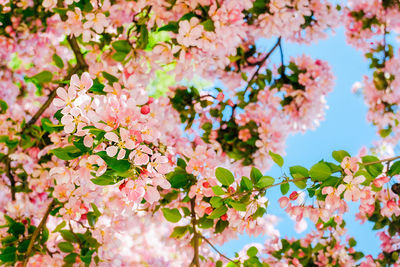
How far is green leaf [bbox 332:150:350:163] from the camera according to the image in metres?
1.25

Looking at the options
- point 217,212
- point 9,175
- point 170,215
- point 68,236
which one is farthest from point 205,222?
point 9,175

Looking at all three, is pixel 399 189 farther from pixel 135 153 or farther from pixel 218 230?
pixel 135 153

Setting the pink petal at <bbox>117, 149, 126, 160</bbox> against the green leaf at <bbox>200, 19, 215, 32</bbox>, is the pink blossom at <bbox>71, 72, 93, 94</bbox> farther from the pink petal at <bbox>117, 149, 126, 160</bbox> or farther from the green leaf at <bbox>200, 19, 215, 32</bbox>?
the green leaf at <bbox>200, 19, 215, 32</bbox>

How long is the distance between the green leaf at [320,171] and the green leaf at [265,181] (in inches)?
5.6

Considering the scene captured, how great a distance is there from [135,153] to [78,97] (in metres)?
0.26

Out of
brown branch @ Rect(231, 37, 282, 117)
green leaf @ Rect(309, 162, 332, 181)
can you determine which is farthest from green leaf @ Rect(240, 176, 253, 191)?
brown branch @ Rect(231, 37, 282, 117)

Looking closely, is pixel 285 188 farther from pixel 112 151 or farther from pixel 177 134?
pixel 177 134

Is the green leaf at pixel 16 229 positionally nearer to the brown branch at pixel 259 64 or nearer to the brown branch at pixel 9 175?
the brown branch at pixel 9 175

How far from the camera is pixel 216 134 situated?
2852 millimetres

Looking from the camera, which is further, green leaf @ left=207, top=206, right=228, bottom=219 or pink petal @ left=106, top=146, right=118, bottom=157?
green leaf @ left=207, top=206, right=228, bottom=219

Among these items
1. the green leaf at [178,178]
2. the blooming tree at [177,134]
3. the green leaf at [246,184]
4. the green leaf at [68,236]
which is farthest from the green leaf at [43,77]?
the green leaf at [246,184]

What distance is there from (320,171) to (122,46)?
1260mm

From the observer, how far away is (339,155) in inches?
49.5

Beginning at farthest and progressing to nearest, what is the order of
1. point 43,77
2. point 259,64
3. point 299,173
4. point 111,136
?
point 259,64
point 43,77
point 299,173
point 111,136
